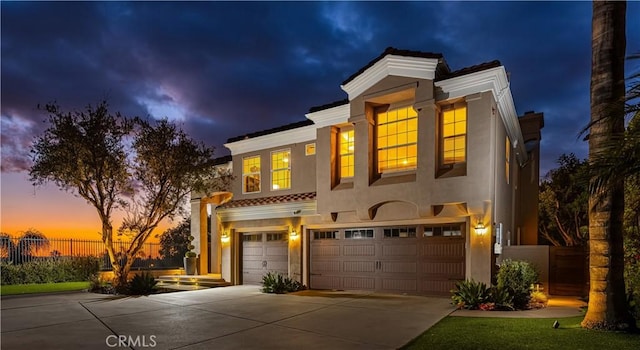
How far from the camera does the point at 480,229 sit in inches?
456

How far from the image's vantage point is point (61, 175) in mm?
13406

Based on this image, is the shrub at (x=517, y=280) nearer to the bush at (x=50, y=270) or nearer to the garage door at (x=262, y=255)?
the garage door at (x=262, y=255)

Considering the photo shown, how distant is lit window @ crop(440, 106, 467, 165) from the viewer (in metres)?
12.5

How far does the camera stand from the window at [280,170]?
17188mm

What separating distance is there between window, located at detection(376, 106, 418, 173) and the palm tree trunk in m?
5.99

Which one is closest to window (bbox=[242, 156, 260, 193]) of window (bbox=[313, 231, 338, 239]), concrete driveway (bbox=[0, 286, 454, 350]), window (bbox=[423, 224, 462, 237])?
window (bbox=[313, 231, 338, 239])

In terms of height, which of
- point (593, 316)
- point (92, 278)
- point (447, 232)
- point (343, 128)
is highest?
point (343, 128)

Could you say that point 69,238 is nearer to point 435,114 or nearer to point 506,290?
point 435,114

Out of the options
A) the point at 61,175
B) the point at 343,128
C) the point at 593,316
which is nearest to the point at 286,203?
the point at 343,128

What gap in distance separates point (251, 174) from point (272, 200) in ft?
8.18

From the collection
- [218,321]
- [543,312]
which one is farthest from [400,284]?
[218,321]

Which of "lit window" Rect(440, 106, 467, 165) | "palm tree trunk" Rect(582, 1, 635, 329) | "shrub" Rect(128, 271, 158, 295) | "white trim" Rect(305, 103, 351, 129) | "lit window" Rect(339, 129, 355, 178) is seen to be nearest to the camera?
"palm tree trunk" Rect(582, 1, 635, 329)

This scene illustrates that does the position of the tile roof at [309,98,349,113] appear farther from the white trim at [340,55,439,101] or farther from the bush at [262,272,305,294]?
the bush at [262,272,305,294]

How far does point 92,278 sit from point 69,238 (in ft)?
17.9
